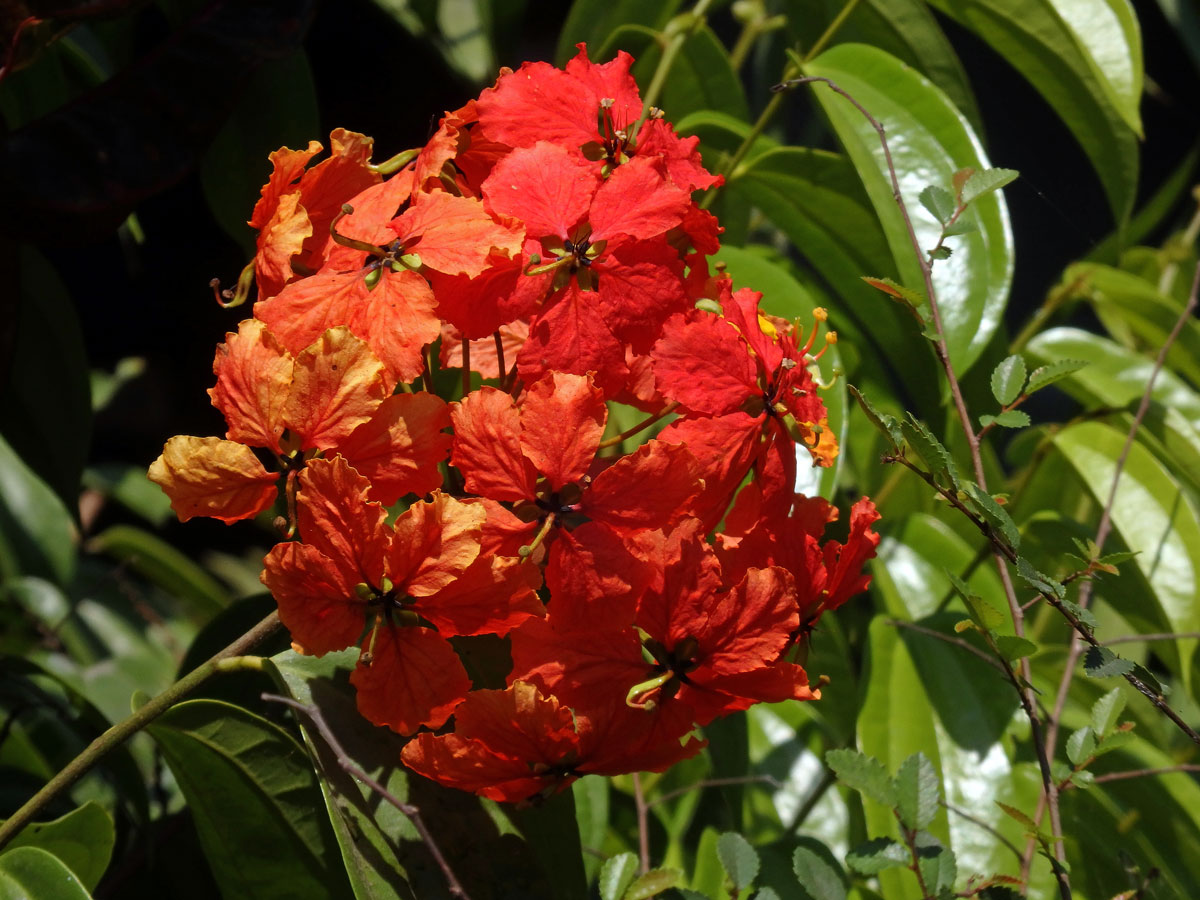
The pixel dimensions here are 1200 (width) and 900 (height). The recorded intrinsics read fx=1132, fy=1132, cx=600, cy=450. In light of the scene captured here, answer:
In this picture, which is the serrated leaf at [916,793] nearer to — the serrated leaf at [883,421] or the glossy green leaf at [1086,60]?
the serrated leaf at [883,421]

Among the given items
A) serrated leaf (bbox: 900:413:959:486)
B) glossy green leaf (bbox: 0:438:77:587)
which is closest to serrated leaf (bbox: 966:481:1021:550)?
serrated leaf (bbox: 900:413:959:486)

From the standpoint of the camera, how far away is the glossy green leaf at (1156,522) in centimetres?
88

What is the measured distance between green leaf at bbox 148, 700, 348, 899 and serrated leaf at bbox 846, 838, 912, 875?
0.29 meters

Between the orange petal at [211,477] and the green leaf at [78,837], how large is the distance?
0.22m

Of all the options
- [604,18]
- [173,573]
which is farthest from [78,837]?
[173,573]

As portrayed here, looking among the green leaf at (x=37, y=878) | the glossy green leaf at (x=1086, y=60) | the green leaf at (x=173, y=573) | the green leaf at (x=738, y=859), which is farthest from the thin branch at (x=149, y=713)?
the green leaf at (x=173, y=573)

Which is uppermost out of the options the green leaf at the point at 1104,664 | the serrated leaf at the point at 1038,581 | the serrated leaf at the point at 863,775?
the serrated leaf at the point at 1038,581

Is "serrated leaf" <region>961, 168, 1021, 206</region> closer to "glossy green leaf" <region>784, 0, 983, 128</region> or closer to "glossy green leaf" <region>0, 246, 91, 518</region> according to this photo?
"glossy green leaf" <region>784, 0, 983, 128</region>

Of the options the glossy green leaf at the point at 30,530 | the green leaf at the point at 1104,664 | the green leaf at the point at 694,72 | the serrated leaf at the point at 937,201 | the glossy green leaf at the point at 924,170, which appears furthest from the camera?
the glossy green leaf at the point at 30,530

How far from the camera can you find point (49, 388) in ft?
3.05

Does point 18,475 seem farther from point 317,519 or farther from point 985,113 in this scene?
point 985,113

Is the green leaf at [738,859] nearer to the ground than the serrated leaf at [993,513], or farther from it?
nearer to the ground

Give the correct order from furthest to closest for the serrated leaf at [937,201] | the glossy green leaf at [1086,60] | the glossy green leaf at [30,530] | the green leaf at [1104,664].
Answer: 1. the glossy green leaf at [30,530]
2. the glossy green leaf at [1086,60]
3. the serrated leaf at [937,201]
4. the green leaf at [1104,664]

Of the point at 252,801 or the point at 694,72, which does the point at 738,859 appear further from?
the point at 694,72
